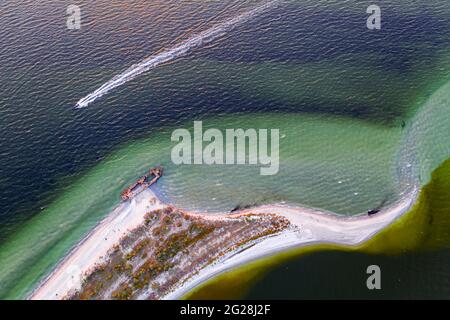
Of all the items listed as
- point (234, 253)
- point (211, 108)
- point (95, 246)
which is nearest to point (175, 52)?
point (211, 108)

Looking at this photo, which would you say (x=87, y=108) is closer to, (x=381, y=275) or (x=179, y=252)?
(x=179, y=252)

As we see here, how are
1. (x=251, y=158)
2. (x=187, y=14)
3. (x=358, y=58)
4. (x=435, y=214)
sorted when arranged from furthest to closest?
(x=187, y=14), (x=358, y=58), (x=251, y=158), (x=435, y=214)

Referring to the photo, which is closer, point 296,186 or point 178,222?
point 178,222

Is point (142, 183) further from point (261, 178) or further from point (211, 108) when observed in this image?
point (211, 108)

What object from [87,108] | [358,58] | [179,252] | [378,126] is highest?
[358,58]

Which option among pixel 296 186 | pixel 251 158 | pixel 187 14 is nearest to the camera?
pixel 296 186

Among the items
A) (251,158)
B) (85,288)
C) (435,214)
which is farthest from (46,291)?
(435,214)

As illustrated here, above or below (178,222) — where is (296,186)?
above
